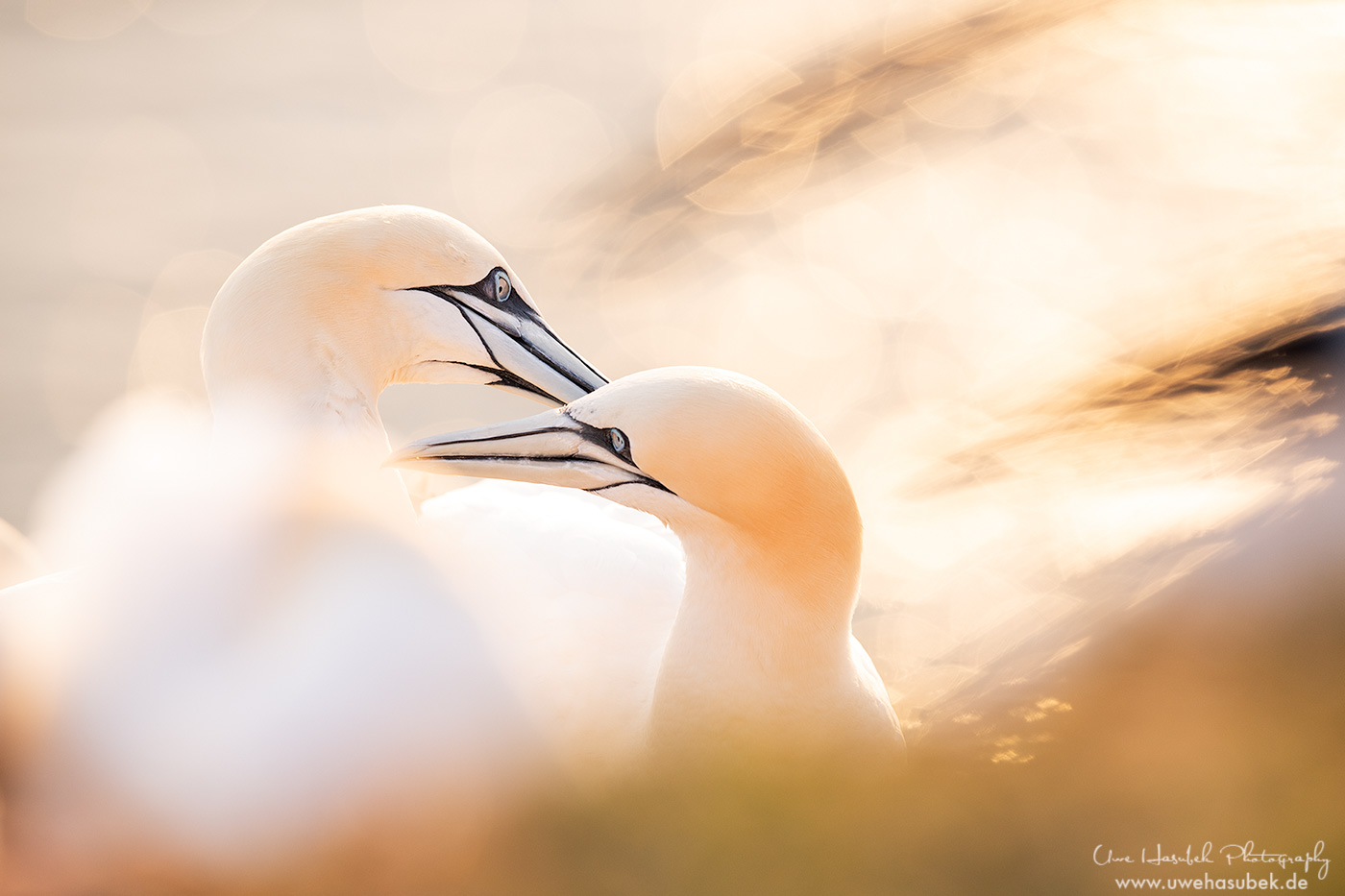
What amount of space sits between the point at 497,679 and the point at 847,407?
3.97 meters

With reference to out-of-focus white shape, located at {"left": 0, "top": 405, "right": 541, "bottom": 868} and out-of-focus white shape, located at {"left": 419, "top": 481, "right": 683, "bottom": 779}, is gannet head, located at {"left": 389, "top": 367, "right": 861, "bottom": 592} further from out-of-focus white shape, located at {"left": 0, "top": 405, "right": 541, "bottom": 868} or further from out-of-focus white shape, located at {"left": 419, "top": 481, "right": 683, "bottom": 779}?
out-of-focus white shape, located at {"left": 0, "top": 405, "right": 541, "bottom": 868}

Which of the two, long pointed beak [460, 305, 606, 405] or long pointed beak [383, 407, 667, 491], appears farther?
long pointed beak [460, 305, 606, 405]

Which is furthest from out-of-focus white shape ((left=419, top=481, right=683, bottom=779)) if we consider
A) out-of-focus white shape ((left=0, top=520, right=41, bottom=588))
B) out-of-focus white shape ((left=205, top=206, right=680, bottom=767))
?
out-of-focus white shape ((left=0, top=520, right=41, bottom=588))

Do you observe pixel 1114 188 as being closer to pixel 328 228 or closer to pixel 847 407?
pixel 328 228

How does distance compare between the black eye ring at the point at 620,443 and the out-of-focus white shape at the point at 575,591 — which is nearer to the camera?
the black eye ring at the point at 620,443

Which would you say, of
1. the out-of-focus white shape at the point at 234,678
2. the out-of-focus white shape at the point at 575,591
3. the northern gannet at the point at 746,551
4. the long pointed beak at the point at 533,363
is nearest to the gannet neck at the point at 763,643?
the northern gannet at the point at 746,551

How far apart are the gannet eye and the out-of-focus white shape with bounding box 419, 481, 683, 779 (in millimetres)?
383

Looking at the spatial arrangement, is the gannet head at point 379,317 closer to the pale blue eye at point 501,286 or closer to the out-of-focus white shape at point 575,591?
the pale blue eye at point 501,286

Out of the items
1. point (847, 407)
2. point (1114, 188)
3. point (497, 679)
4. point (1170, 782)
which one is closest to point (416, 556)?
point (497, 679)

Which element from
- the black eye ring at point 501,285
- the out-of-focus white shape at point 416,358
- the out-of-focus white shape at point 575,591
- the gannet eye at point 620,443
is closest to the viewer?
the gannet eye at point 620,443

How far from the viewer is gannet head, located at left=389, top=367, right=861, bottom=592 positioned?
Result: 212 centimetres

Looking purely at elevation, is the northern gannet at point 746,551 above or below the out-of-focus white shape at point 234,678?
below

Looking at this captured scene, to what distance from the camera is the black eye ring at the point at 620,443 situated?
2.27m

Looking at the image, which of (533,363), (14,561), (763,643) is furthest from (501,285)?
(14,561)
